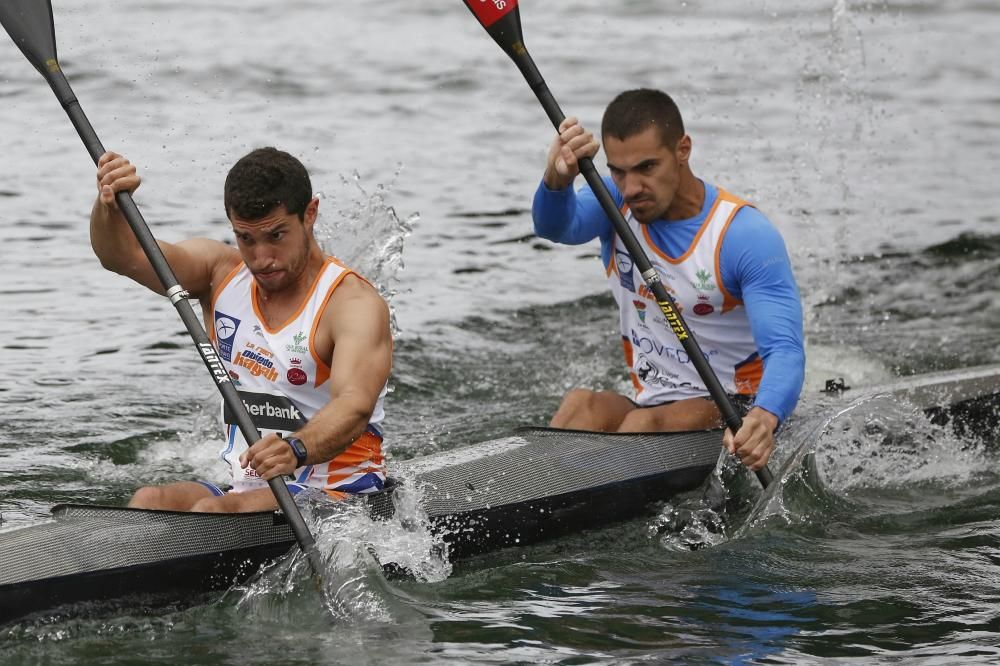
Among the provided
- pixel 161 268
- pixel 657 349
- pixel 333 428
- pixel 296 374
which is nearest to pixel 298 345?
pixel 296 374

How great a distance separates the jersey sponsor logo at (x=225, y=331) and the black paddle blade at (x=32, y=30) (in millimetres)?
1101

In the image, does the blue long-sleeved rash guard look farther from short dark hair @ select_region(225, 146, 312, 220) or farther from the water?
short dark hair @ select_region(225, 146, 312, 220)

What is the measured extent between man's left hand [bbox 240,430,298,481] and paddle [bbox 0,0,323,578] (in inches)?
7.2

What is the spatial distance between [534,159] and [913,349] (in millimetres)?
5280

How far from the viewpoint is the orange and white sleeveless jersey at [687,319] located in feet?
19.7

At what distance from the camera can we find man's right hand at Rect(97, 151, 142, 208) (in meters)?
4.89

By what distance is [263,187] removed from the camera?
479 centimetres

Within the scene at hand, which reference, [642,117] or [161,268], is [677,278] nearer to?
[642,117]

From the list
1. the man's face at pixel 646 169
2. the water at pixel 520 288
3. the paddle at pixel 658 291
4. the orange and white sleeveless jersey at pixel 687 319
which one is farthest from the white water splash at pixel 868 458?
the man's face at pixel 646 169

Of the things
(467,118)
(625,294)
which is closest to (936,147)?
(467,118)

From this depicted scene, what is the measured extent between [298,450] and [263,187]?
87 cm

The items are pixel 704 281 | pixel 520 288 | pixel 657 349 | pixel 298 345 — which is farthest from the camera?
pixel 520 288

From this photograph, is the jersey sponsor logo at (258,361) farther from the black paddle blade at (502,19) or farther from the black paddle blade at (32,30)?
the black paddle blade at (502,19)

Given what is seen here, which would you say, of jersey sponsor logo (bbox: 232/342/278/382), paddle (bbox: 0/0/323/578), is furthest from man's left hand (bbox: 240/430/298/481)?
jersey sponsor logo (bbox: 232/342/278/382)
